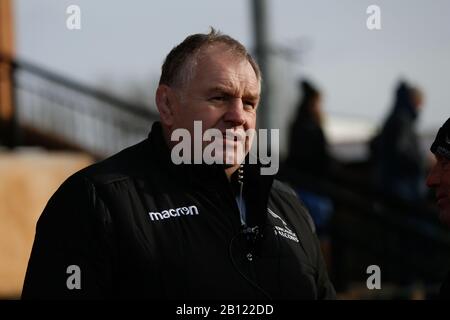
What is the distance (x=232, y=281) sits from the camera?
3152 millimetres

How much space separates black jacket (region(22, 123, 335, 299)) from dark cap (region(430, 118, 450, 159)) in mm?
570

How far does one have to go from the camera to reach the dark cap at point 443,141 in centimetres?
326

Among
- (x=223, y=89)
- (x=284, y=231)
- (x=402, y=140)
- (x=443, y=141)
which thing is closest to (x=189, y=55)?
(x=223, y=89)

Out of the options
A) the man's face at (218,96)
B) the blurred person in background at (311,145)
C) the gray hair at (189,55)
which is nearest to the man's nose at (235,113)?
the man's face at (218,96)

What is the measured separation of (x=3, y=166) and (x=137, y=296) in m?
6.17

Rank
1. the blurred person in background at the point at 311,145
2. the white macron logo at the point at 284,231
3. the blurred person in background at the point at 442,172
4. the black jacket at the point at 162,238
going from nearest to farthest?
1. the black jacket at the point at 162,238
2. the blurred person in background at the point at 442,172
3. the white macron logo at the point at 284,231
4. the blurred person in background at the point at 311,145

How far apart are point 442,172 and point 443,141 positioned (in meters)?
0.12

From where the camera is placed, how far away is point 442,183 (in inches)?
132

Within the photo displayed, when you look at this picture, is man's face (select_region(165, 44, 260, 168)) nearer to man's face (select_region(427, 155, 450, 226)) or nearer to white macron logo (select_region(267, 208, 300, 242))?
white macron logo (select_region(267, 208, 300, 242))

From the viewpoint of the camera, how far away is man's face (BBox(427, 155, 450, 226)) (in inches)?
131

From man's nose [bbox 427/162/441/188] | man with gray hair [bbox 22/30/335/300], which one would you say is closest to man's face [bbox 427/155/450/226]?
man's nose [bbox 427/162/441/188]

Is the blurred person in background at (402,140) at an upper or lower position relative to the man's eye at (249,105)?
lower

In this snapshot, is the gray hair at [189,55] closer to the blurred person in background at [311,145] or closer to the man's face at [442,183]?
the man's face at [442,183]
